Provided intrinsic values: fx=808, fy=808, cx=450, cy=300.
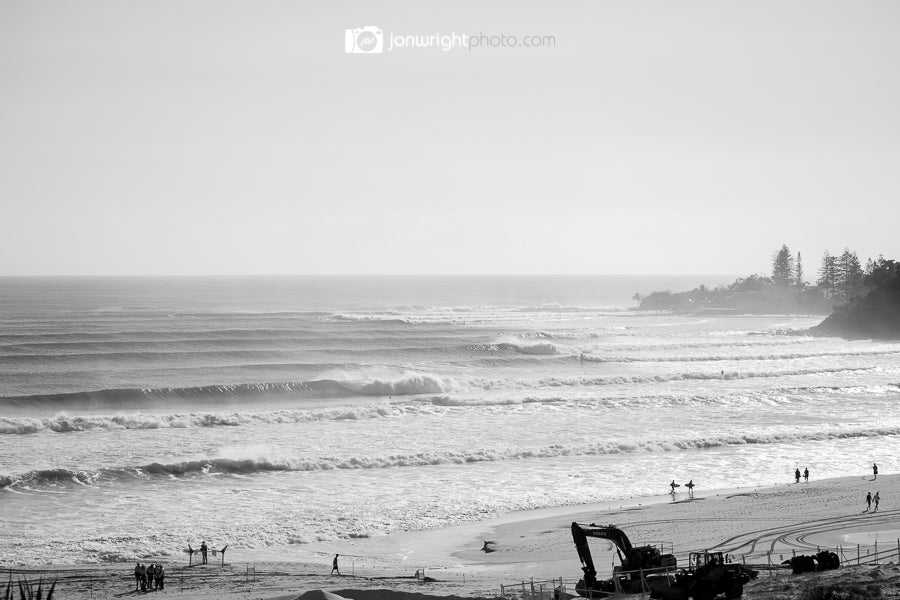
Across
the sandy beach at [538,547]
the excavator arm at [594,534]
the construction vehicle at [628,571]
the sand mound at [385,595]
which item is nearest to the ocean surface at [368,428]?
the sandy beach at [538,547]

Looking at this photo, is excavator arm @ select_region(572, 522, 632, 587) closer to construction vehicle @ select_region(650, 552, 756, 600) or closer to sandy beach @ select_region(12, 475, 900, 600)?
construction vehicle @ select_region(650, 552, 756, 600)

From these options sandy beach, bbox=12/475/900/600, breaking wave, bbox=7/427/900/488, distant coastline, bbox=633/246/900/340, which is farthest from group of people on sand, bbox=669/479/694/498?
distant coastline, bbox=633/246/900/340

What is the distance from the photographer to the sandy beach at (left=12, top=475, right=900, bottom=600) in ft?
57.3

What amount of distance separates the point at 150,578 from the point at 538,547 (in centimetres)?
950

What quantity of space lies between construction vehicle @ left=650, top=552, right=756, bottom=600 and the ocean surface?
420 inches

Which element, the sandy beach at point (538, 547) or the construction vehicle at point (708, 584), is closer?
the construction vehicle at point (708, 584)

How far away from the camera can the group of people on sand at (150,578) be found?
58.4 feet

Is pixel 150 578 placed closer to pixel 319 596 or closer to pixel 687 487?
pixel 319 596

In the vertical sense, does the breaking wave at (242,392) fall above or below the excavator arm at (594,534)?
below

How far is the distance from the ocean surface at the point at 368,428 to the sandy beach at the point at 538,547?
4.65 feet

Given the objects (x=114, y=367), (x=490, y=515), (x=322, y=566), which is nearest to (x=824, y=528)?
(x=490, y=515)

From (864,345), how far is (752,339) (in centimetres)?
1014

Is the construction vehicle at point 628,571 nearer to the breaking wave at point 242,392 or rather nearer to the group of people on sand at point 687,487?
the group of people on sand at point 687,487

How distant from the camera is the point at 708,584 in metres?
13.9
